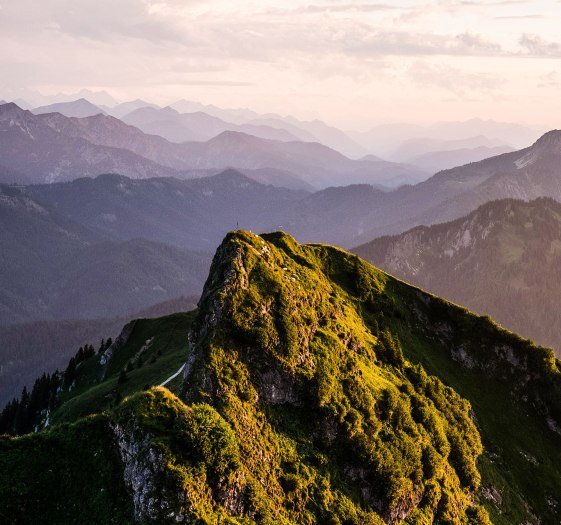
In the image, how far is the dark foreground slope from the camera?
4350 cm

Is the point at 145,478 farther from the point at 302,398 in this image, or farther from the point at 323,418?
the point at 323,418

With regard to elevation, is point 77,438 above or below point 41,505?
above

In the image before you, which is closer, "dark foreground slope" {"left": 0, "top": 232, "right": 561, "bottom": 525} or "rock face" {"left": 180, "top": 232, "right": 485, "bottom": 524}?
"dark foreground slope" {"left": 0, "top": 232, "right": 561, "bottom": 525}

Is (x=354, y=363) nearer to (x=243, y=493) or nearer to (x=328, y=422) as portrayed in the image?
(x=328, y=422)

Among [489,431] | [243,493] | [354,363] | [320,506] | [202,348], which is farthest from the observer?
[489,431]

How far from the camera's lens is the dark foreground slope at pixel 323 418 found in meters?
43.5

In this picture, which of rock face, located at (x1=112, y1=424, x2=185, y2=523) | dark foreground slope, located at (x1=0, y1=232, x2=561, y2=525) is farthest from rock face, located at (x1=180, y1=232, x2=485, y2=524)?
rock face, located at (x1=112, y1=424, x2=185, y2=523)

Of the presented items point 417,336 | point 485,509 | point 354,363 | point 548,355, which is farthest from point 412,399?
point 548,355

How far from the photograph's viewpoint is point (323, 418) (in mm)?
57156

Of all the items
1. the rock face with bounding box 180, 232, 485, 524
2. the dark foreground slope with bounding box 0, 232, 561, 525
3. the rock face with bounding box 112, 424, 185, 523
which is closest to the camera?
the rock face with bounding box 112, 424, 185, 523

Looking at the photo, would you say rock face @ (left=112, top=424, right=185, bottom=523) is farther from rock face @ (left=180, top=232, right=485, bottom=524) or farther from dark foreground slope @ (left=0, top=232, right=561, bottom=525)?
rock face @ (left=180, top=232, right=485, bottom=524)

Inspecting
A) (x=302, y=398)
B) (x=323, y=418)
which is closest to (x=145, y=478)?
(x=302, y=398)

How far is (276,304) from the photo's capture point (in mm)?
62062

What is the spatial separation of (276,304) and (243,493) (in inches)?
890
